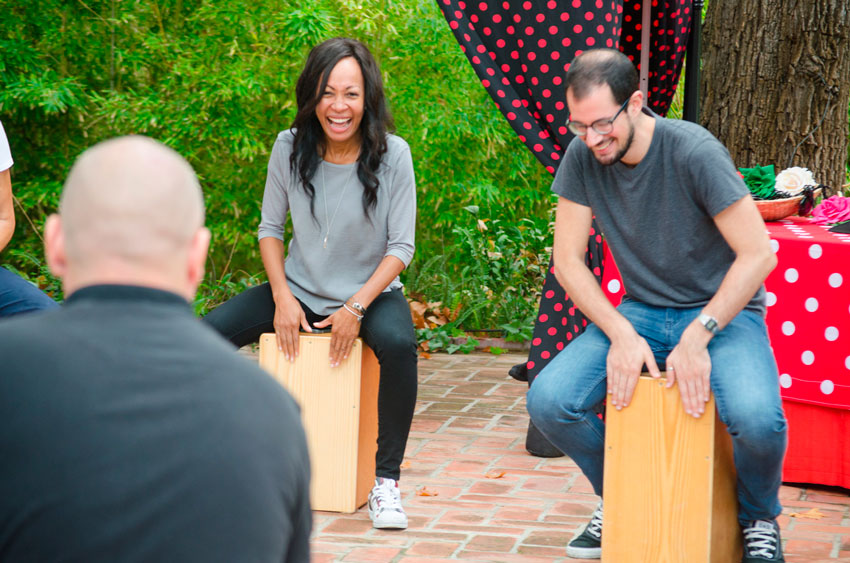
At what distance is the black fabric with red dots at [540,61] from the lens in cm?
358

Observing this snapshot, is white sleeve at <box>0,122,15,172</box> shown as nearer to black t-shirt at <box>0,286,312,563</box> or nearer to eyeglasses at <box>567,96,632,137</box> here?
eyeglasses at <box>567,96,632,137</box>

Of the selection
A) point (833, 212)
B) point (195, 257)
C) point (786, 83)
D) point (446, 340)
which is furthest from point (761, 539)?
point (446, 340)

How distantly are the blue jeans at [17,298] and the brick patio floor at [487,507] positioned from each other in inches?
40.5

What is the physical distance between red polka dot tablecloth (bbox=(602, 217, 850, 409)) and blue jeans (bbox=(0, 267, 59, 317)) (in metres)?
2.26

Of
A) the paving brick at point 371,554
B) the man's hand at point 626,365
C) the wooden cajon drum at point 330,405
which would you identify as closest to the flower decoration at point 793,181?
the man's hand at point 626,365

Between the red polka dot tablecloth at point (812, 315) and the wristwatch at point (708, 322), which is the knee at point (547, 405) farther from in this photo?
the red polka dot tablecloth at point (812, 315)

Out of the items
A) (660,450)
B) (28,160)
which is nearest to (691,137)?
(660,450)

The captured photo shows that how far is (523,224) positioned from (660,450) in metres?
4.02

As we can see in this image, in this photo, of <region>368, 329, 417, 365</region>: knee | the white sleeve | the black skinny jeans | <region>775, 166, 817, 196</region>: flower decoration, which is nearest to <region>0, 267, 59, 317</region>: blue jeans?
the white sleeve

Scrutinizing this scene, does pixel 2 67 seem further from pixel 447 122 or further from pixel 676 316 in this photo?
pixel 676 316

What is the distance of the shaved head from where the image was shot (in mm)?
1081

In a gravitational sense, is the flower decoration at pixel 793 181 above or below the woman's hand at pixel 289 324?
above

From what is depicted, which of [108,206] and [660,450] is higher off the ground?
[108,206]

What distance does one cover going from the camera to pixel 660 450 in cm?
262
